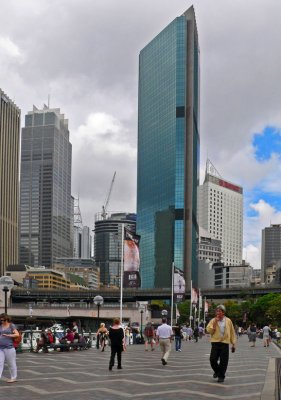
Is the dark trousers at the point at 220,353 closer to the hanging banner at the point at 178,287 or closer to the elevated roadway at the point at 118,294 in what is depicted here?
the hanging banner at the point at 178,287

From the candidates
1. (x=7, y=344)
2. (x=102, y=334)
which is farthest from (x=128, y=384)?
(x=102, y=334)

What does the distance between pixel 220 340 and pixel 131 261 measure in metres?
23.9

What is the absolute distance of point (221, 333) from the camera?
15.9 m

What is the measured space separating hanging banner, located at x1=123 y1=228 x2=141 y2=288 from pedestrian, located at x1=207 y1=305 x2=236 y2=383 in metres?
23.3

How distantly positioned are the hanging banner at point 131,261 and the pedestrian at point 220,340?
2334 cm

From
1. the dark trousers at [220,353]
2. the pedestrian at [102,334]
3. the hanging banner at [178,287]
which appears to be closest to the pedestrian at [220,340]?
the dark trousers at [220,353]

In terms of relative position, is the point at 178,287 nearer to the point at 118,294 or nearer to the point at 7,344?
the point at 7,344

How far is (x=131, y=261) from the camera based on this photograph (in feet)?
130

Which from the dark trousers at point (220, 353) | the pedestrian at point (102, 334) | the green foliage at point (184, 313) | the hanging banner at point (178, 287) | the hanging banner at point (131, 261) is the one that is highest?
the hanging banner at point (131, 261)

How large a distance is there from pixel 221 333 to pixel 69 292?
16685cm

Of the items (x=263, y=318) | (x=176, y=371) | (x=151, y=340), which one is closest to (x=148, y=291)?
(x=263, y=318)

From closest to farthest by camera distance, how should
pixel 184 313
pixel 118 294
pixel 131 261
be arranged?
1. pixel 131 261
2. pixel 184 313
3. pixel 118 294

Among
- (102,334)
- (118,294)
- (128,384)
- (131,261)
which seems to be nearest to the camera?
(128,384)

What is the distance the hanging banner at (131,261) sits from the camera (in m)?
39.6
